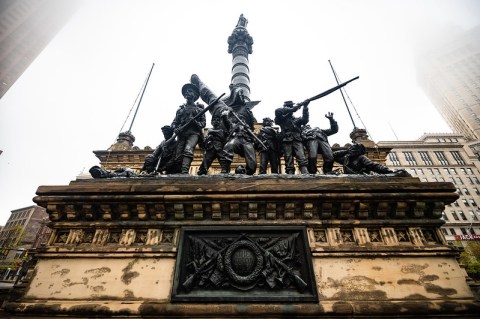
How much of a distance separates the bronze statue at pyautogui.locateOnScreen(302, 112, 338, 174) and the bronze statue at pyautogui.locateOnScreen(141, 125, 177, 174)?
10.3 feet

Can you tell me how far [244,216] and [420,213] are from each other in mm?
2864

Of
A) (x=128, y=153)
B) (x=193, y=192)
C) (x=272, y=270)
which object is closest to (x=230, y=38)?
(x=128, y=153)

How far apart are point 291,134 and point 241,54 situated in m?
8.38

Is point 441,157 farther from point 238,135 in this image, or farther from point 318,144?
point 238,135

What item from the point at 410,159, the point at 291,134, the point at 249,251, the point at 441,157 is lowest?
the point at 249,251

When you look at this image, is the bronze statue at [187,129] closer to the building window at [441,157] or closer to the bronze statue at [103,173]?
the bronze statue at [103,173]

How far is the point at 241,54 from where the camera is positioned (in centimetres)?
1331

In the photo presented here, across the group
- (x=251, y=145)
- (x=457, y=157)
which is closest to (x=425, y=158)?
(x=457, y=157)

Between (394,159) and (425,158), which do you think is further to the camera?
(425,158)

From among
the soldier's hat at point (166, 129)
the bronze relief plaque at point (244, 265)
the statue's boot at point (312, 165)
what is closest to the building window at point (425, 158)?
the statue's boot at point (312, 165)

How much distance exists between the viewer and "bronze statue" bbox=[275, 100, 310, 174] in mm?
6172

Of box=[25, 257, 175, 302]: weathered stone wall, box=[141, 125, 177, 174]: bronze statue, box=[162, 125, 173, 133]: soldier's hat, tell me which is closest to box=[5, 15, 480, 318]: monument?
box=[25, 257, 175, 302]: weathered stone wall

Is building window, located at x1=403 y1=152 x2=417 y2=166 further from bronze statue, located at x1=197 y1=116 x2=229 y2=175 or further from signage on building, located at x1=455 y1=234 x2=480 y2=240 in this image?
bronze statue, located at x1=197 y1=116 x2=229 y2=175

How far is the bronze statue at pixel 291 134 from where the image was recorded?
617cm
